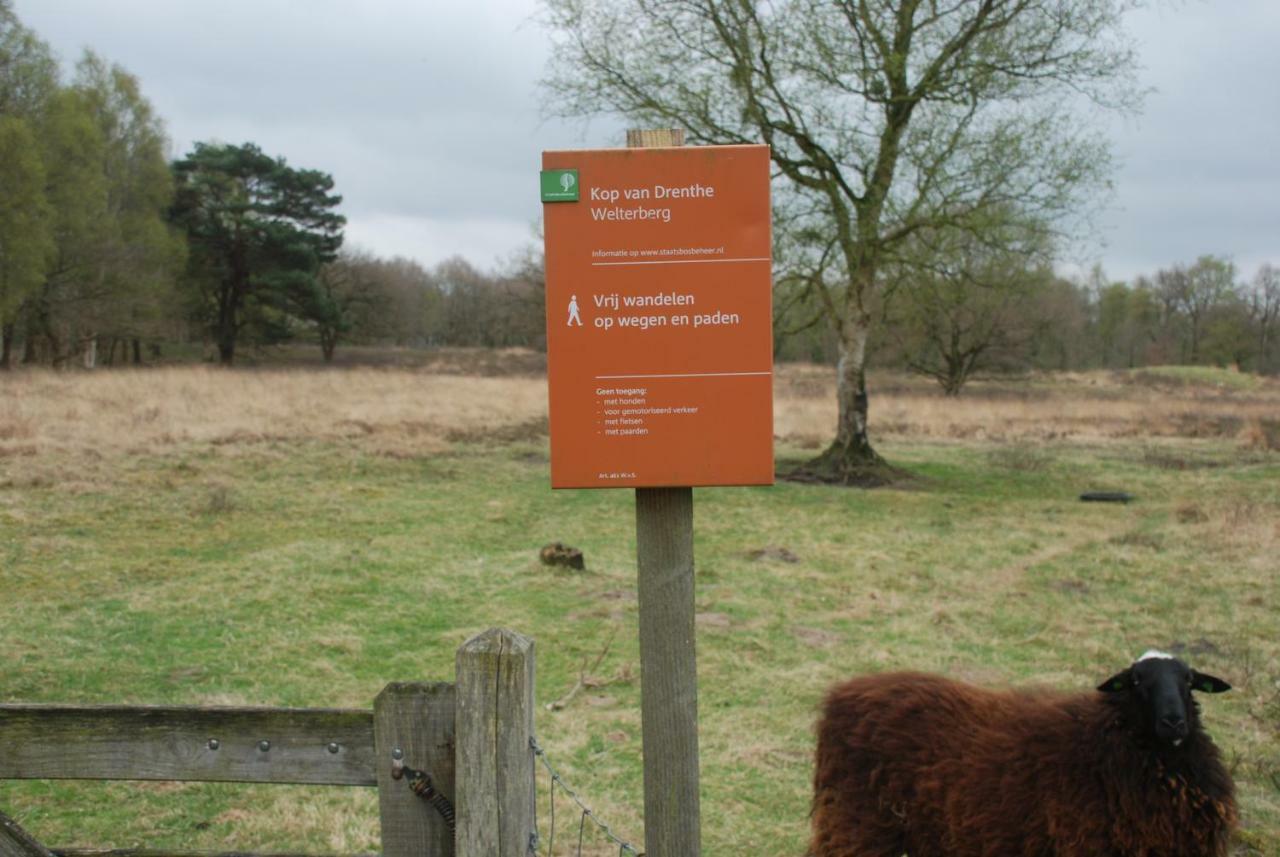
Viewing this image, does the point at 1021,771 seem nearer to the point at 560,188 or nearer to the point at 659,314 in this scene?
the point at 659,314

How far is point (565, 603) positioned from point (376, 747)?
7.47 m

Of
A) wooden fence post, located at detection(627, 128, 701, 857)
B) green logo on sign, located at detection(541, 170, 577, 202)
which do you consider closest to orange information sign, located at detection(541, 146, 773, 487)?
green logo on sign, located at detection(541, 170, 577, 202)

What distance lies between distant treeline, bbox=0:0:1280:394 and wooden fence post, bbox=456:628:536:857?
59.5ft

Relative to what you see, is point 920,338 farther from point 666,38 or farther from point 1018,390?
point 666,38

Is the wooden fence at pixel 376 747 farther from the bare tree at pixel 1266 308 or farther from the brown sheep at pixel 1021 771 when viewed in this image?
the bare tree at pixel 1266 308

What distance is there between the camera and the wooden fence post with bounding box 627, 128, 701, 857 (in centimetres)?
315

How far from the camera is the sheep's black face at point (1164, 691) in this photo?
3.64 m

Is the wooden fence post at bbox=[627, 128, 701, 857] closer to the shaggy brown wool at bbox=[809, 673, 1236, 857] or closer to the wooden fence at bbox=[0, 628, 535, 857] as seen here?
the wooden fence at bbox=[0, 628, 535, 857]

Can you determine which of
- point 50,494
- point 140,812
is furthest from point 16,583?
point 140,812

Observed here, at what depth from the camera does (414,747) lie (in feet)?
8.02

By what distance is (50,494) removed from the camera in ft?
42.6

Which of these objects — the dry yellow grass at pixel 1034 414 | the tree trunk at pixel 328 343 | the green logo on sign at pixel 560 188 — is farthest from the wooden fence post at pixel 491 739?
the tree trunk at pixel 328 343

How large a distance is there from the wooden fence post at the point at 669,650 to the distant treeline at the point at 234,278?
17.3m

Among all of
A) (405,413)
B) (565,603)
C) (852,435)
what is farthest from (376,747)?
(405,413)
